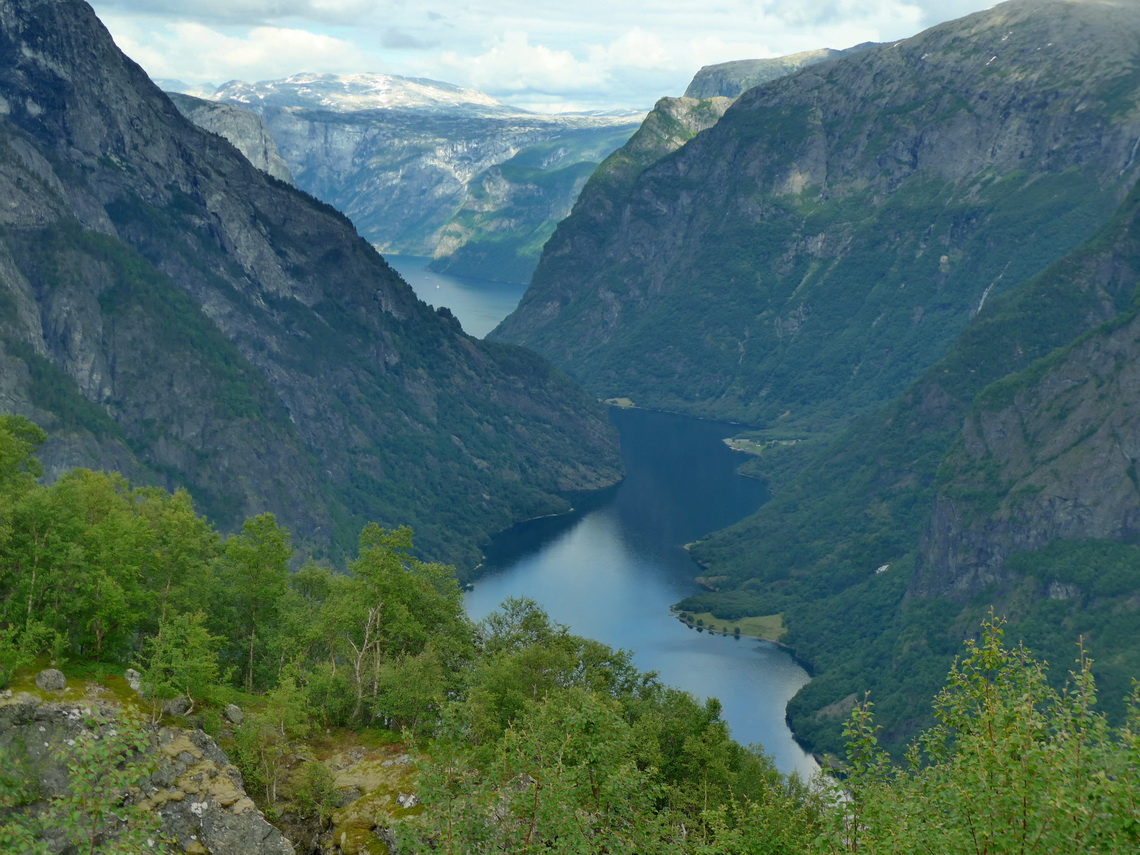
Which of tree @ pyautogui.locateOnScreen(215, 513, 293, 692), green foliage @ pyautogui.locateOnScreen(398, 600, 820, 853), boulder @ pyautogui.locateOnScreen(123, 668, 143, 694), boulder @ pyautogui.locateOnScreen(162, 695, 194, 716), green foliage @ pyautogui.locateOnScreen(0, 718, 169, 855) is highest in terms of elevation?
green foliage @ pyautogui.locateOnScreen(0, 718, 169, 855)

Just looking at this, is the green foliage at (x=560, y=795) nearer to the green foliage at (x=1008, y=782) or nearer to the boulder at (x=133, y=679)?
the green foliage at (x=1008, y=782)

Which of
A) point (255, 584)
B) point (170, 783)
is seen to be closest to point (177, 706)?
point (170, 783)

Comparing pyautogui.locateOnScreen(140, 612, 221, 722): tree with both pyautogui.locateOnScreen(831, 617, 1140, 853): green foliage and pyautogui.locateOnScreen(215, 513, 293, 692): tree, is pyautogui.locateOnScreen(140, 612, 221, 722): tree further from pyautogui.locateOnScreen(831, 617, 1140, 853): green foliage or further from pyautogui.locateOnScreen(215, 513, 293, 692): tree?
pyautogui.locateOnScreen(831, 617, 1140, 853): green foliage

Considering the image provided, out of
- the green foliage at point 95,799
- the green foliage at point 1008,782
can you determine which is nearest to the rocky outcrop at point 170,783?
the green foliage at point 95,799

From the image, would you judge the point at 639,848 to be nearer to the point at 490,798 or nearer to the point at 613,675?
the point at 490,798

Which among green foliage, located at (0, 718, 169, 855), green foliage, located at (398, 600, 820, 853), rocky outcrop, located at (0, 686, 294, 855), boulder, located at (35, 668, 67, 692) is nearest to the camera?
green foliage, located at (0, 718, 169, 855)

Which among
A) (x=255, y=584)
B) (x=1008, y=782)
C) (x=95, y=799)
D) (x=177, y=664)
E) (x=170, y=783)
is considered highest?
(x=1008, y=782)

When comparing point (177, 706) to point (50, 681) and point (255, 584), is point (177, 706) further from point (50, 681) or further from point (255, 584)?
point (255, 584)

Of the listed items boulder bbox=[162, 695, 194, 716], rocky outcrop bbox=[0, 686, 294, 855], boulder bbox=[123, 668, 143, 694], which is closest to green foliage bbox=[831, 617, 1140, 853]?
rocky outcrop bbox=[0, 686, 294, 855]

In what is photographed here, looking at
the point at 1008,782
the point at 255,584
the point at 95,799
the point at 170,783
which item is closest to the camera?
the point at 95,799
